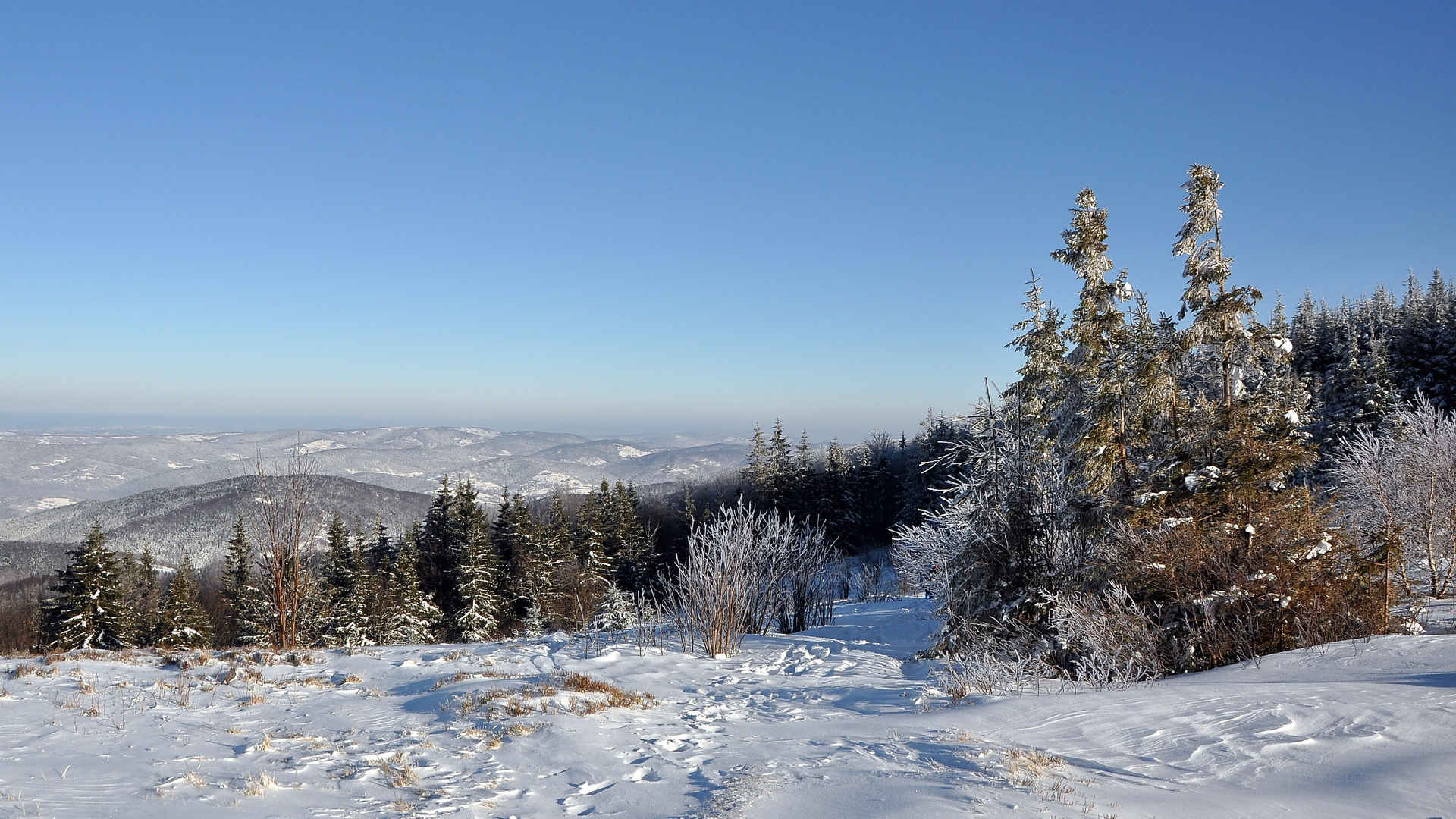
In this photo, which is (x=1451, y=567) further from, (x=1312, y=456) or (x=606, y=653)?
(x=606, y=653)

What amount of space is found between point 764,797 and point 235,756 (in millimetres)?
4780

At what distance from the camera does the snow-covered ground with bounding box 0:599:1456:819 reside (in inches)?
186

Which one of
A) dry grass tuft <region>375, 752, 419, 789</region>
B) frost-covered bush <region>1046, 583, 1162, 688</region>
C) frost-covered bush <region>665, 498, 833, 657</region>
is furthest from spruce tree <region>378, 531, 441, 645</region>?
frost-covered bush <region>1046, 583, 1162, 688</region>

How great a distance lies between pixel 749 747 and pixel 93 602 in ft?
109

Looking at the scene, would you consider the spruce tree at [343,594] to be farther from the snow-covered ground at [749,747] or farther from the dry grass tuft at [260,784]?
the dry grass tuft at [260,784]

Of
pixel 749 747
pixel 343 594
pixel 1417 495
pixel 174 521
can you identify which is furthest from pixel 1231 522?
pixel 174 521

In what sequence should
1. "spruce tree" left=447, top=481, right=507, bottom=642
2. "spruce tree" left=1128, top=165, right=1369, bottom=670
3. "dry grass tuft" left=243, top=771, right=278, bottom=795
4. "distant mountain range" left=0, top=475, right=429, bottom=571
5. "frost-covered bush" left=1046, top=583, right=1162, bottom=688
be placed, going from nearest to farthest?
"dry grass tuft" left=243, top=771, right=278, bottom=795, "frost-covered bush" left=1046, top=583, right=1162, bottom=688, "spruce tree" left=1128, top=165, right=1369, bottom=670, "spruce tree" left=447, top=481, right=507, bottom=642, "distant mountain range" left=0, top=475, right=429, bottom=571

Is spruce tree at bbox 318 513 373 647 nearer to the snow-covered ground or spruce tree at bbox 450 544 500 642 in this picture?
spruce tree at bbox 450 544 500 642

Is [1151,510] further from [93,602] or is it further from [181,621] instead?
[181,621]

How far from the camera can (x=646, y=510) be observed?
68812 mm

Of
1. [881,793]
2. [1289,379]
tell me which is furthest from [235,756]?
[1289,379]

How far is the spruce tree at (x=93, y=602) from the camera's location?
27734 millimetres

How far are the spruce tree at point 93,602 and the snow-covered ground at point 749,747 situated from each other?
2333 centimetres

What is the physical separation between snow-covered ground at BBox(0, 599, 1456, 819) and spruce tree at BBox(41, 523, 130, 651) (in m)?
23.3
